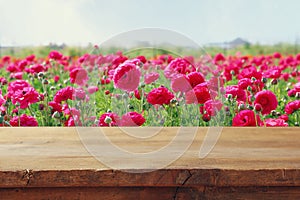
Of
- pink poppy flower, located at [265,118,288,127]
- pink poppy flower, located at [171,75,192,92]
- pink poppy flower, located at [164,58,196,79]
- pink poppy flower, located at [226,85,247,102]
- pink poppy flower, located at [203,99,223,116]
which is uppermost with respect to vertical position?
pink poppy flower, located at [164,58,196,79]

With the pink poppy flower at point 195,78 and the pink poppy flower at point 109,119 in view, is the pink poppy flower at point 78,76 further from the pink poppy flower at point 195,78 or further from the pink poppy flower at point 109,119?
the pink poppy flower at point 195,78

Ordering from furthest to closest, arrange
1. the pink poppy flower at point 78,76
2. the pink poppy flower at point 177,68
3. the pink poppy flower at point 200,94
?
the pink poppy flower at point 78,76 → the pink poppy flower at point 177,68 → the pink poppy flower at point 200,94

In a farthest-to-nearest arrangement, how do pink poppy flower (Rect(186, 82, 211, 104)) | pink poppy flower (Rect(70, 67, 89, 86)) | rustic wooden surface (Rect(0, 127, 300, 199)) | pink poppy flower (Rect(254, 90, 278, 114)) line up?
pink poppy flower (Rect(70, 67, 89, 86)) → pink poppy flower (Rect(254, 90, 278, 114)) → pink poppy flower (Rect(186, 82, 211, 104)) → rustic wooden surface (Rect(0, 127, 300, 199))

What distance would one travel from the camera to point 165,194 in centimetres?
125

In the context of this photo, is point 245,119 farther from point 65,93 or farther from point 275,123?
point 65,93

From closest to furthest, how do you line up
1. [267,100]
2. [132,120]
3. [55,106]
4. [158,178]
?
[158,178], [132,120], [267,100], [55,106]

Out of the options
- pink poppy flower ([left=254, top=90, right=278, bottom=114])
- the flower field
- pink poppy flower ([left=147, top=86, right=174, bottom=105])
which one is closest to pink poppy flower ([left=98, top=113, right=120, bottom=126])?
the flower field

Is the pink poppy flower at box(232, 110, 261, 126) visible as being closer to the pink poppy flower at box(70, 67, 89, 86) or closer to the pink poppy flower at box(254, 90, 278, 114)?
the pink poppy flower at box(254, 90, 278, 114)

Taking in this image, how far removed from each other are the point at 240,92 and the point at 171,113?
0.26 meters

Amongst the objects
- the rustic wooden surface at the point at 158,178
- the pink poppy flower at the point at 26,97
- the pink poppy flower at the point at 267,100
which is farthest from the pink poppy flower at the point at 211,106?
the pink poppy flower at the point at 26,97

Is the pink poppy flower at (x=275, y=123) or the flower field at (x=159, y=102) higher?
the flower field at (x=159, y=102)

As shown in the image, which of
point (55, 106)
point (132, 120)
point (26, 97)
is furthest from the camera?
point (55, 106)

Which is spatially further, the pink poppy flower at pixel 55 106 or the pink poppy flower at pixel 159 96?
the pink poppy flower at pixel 55 106

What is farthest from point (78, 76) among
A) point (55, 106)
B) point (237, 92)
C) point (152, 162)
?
point (152, 162)
